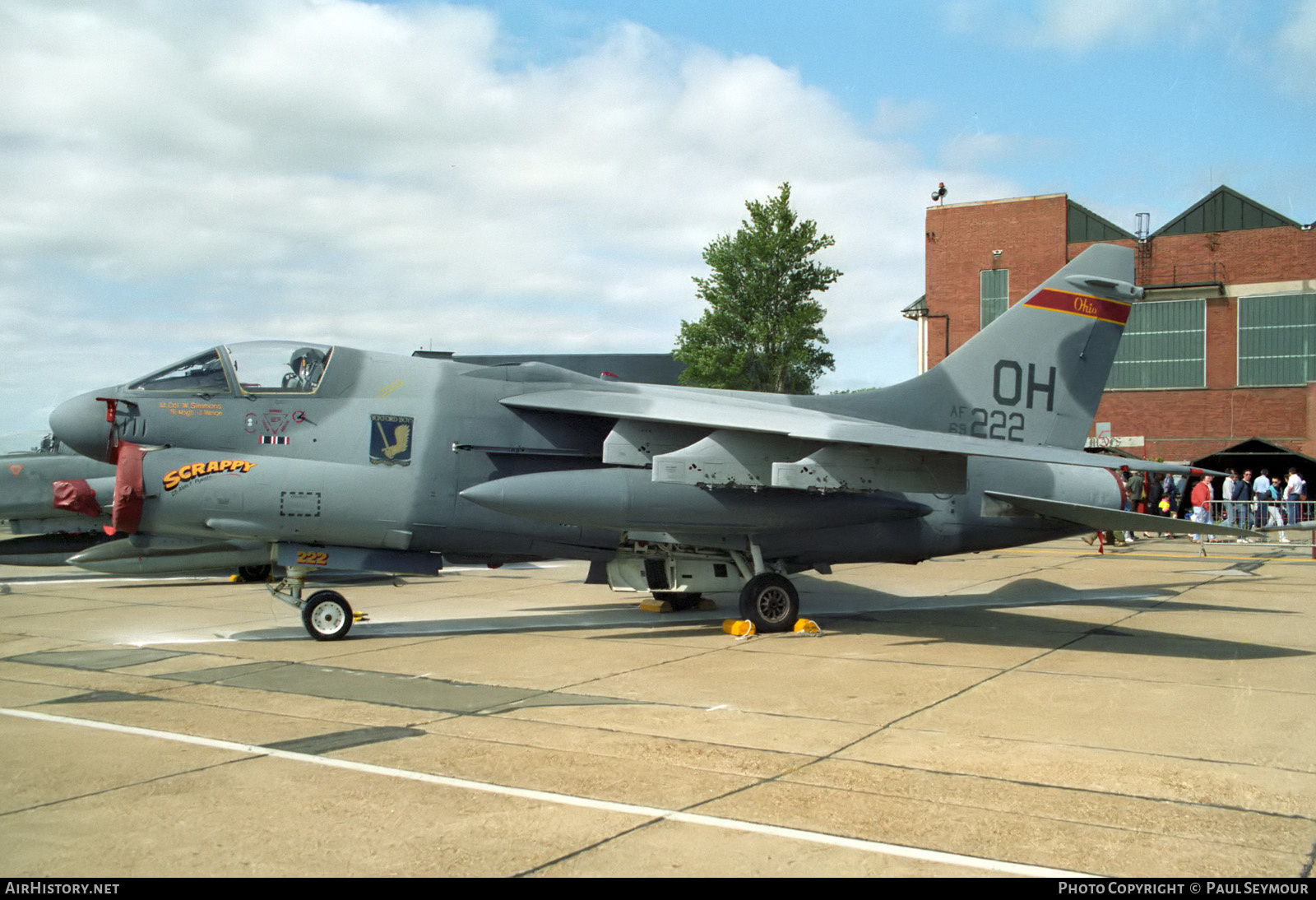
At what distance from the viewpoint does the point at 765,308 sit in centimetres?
4444

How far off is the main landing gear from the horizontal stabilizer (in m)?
7.56

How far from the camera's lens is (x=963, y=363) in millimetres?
12906

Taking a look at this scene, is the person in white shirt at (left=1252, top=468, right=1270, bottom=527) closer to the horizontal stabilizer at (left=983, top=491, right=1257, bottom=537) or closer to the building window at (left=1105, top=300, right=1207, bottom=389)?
the building window at (left=1105, top=300, right=1207, bottom=389)

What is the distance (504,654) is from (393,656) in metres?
1.08

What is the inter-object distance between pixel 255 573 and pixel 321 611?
6884 millimetres

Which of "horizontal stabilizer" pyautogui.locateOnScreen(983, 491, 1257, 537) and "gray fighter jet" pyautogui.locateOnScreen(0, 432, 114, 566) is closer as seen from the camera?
"horizontal stabilizer" pyautogui.locateOnScreen(983, 491, 1257, 537)

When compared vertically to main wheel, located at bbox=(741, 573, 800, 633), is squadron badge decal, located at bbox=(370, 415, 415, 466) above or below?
above

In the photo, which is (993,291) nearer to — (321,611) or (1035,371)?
(1035,371)

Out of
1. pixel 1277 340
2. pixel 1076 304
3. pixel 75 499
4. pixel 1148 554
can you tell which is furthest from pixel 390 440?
pixel 1277 340

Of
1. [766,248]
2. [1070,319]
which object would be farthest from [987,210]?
[1070,319]

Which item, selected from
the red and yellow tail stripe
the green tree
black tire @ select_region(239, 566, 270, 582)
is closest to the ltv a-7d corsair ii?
the red and yellow tail stripe

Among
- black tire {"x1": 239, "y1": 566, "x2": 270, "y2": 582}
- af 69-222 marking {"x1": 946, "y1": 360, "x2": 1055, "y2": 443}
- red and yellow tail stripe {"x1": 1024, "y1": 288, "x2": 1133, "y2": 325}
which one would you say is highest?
red and yellow tail stripe {"x1": 1024, "y1": 288, "x2": 1133, "y2": 325}

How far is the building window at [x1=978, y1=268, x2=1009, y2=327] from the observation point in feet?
146

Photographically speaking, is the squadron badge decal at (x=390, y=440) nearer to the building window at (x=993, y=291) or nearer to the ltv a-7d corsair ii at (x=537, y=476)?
the ltv a-7d corsair ii at (x=537, y=476)
